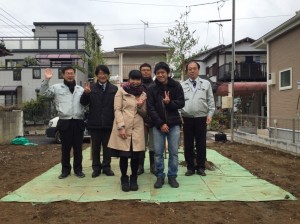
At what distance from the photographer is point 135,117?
207 inches

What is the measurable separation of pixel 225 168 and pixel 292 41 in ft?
23.6

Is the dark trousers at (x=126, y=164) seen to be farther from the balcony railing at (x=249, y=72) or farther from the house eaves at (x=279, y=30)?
the balcony railing at (x=249, y=72)

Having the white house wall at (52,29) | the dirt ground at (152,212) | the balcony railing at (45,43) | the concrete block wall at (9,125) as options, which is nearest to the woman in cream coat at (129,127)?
the dirt ground at (152,212)

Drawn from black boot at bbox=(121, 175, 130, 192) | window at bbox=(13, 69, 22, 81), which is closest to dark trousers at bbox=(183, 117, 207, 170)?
black boot at bbox=(121, 175, 130, 192)

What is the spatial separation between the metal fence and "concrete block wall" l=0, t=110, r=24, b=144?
8.07m

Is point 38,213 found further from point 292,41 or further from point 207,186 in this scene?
point 292,41

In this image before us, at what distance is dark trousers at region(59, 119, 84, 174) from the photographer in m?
6.02

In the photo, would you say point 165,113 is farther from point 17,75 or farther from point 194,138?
point 17,75

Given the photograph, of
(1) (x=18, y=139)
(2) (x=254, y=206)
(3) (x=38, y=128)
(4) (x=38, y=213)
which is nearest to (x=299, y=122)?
(2) (x=254, y=206)

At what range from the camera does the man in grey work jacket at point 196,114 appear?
20.0ft

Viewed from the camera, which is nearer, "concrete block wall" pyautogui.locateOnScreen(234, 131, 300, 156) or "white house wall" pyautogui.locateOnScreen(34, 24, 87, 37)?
"concrete block wall" pyautogui.locateOnScreen(234, 131, 300, 156)

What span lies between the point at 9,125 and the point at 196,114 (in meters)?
9.23

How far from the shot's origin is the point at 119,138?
516 centimetres

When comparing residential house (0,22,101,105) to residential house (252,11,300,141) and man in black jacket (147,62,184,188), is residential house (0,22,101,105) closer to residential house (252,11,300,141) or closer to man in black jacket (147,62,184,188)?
residential house (252,11,300,141)
